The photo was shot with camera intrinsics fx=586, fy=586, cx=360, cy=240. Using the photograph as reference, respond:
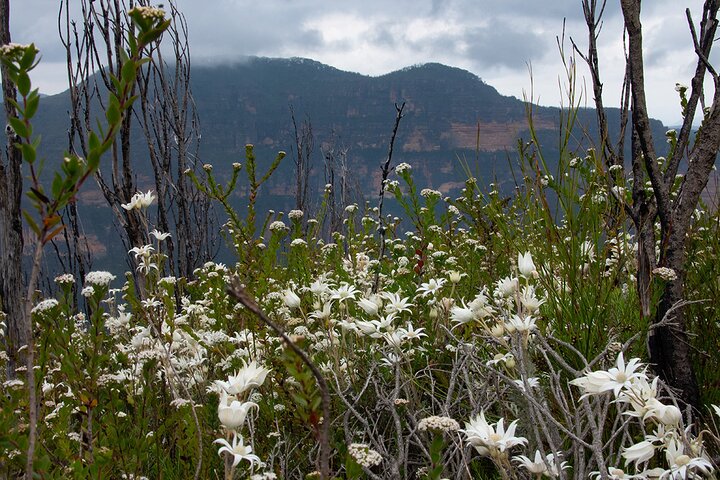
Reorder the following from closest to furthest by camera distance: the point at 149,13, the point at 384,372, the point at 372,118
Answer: the point at 149,13
the point at 384,372
the point at 372,118

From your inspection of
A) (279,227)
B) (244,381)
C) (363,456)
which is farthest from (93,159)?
(279,227)

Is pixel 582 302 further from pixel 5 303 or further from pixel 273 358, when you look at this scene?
pixel 5 303

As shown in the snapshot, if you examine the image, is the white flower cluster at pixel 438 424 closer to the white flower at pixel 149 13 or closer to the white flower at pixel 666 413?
the white flower at pixel 666 413

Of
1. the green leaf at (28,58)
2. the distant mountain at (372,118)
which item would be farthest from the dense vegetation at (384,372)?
the distant mountain at (372,118)

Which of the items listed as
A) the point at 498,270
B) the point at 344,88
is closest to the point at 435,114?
the point at 344,88

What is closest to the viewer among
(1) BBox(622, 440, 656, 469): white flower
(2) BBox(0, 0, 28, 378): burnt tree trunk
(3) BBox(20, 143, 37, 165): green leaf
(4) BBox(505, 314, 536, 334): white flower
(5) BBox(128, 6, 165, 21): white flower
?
(3) BBox(20, 143, 37, 165): green leaf

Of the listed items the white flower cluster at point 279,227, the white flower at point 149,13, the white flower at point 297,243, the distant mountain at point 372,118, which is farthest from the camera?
the distant mountain at point 372,118

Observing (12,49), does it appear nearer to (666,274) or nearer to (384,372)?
(666,274)

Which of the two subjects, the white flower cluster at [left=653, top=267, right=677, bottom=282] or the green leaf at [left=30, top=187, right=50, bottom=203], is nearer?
the green leaf at [left=30, top=187, right=50, bottom=203]

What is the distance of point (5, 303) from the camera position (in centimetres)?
373

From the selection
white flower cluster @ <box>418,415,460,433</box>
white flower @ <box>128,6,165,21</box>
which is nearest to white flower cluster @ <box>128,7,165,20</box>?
white flower @ <box>128,6,165,21</box>

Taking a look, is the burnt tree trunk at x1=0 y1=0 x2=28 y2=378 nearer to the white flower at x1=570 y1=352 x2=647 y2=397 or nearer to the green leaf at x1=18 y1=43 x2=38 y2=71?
the green leaf at x1=18 y1=43 x2=38 y2=71

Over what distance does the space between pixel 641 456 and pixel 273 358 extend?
188 cm

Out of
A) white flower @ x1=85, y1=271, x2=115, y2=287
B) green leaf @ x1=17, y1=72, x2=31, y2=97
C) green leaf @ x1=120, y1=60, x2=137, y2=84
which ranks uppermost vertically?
green leaf @ x1=120, y1=60, x2=137, y2=84
